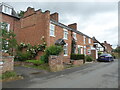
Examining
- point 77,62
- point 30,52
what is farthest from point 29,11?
point 77,62

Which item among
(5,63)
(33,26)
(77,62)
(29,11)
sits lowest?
(77,62)

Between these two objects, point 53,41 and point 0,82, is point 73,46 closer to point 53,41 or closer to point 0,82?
point 53,41

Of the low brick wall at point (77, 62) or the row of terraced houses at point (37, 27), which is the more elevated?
the row of terraced houses at point (37, 27)

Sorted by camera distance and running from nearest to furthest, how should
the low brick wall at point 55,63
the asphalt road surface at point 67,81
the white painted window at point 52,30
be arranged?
1. the asphalt road surface at point 67,81
2. the low brick wall at point 55,63
3. the white painted window at point 52,30

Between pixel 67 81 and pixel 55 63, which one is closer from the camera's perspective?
pixel 67 81

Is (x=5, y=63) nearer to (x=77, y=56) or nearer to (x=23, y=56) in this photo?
(x=23, y=56)

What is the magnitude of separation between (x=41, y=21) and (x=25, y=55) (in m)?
5.53

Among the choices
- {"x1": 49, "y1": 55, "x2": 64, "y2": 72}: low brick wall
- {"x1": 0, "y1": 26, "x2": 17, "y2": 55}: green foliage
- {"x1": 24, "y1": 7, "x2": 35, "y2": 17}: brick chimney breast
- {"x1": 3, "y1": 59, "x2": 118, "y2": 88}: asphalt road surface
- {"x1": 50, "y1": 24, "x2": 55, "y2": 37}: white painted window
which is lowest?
{"x1": 3, "y1": 59, "x2": 118, "y2": 88}: asphalt road surface

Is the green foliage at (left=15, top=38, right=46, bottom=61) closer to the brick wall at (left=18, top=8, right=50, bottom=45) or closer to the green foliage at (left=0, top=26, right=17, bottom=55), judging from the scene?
the brick wall at (left=18, top=8, right=50, bottom=45)

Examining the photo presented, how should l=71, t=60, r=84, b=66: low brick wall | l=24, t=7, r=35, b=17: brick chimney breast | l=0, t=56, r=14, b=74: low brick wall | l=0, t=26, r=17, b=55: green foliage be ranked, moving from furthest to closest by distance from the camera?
1. l=24, t=7, r=35, b=17: brick chimney breast
2. l=71, t=60, r=84, b=66: low brick wall
3. l=0, t=26, r=17, b=55: green foliage
4. l=0, t=56, r=14, b=74: low brick wall

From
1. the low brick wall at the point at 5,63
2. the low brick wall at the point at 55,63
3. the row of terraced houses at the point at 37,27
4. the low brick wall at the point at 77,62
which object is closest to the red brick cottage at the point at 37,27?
the row of terraced houses at the point at 37,27

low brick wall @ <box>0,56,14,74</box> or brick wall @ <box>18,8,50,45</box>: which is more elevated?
brick wall @ <box>18,8,50,45</box>

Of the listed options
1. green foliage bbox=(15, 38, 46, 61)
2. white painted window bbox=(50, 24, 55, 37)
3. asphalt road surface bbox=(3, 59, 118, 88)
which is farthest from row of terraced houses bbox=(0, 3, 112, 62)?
asphalt road surface bbox=(3, 59, 118, 88)

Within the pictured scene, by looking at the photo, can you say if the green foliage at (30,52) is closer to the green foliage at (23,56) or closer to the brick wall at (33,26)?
the green foliage at (23,56)
